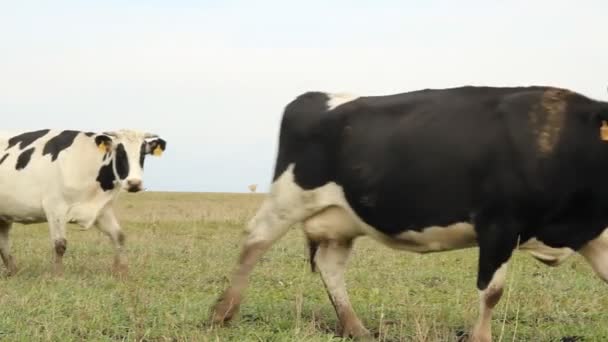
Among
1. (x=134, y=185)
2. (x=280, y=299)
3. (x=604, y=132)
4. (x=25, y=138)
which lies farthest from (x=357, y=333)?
(x=25, y=138)

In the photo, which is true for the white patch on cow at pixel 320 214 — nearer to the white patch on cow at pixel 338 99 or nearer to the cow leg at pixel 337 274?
the cow leg at pixel 337 274

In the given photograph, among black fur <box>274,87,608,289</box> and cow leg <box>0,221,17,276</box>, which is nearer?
black fur <box>274,87,608,289</box>

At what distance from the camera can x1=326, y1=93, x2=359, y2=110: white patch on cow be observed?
692 centimetres

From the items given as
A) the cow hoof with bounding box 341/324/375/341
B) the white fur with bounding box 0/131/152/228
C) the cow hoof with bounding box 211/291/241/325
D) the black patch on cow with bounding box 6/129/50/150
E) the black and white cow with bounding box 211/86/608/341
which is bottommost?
the white fur with bounding box 0/131/152/228

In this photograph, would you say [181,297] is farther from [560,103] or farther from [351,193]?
[560,103]

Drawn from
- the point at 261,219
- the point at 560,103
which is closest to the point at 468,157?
the point at 560,103

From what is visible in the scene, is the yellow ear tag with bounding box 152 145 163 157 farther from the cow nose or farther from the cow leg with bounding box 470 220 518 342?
the cow leg with bounding box 470 220 518 342

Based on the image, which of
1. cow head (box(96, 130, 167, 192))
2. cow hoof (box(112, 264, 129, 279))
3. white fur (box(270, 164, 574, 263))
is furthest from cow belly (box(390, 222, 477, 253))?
cow head (box(96, 130, 167, 192))

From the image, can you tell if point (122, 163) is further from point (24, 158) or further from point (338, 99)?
point (338, 99)

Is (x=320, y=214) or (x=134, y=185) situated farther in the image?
(x=134, y=185)

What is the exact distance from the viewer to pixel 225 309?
6.42 metres

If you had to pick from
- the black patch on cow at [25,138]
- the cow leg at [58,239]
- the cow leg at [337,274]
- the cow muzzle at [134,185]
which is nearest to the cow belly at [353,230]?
the cow leg at [337,274]

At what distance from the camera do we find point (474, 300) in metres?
7.94

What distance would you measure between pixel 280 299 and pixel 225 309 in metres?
1.56
